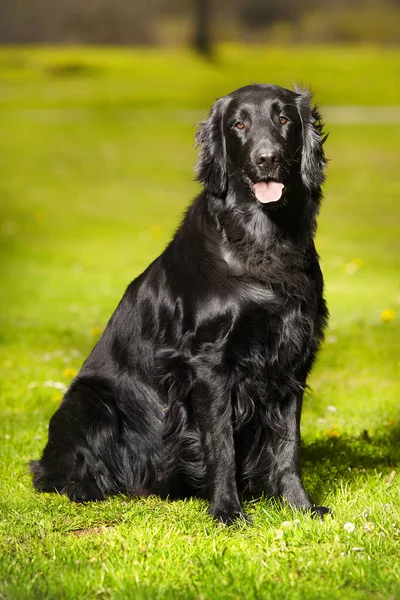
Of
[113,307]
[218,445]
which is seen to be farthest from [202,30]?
[218,445]

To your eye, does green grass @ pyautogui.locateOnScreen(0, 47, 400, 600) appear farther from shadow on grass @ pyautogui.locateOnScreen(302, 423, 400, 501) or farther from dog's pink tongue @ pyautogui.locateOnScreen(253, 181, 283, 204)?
dog's pink tongue @ pyautogui.locateOnScreen(253, 181, 283, 204)

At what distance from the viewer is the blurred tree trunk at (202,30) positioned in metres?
29.4

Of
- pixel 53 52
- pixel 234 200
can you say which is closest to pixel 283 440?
pixel 234 200

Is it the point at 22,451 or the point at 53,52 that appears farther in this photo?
the point at 53,52

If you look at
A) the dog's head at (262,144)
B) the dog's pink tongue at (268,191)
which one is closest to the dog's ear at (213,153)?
the dog's head at (262,144)

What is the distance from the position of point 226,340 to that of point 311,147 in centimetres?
101

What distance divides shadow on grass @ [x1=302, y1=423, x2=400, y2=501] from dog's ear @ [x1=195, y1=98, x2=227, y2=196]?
1579mm

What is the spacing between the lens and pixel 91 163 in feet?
70.0

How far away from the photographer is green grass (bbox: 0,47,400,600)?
3338 mm

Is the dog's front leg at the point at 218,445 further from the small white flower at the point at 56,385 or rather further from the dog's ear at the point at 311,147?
the small white flower at the point at 56,385

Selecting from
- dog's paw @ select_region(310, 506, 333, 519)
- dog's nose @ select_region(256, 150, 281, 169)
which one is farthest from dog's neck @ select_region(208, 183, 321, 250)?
dog's paw @ select_region(310, 506, 333, 519)

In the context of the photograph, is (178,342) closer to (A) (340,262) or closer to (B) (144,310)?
(B) (144,310)

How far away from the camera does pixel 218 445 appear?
12.9 ft

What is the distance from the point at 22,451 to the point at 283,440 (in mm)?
1812
